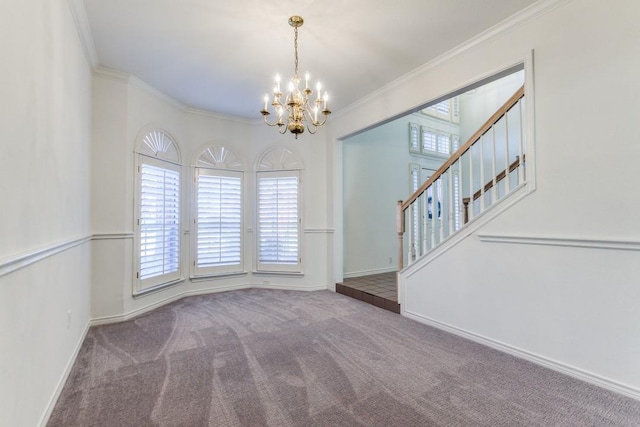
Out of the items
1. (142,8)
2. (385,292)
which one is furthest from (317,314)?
(142,8)

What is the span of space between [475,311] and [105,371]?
3.25 m

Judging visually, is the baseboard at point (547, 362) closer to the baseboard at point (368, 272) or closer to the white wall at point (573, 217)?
the white wall at point (573, 217)

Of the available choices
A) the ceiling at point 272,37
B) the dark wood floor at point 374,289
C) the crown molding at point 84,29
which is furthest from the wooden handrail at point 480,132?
the crown molding at point 84,29

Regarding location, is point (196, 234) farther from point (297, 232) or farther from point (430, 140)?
point (430, 140)

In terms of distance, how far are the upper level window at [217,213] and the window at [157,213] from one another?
1.04 feet

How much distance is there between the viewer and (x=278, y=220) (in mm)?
→ 4859

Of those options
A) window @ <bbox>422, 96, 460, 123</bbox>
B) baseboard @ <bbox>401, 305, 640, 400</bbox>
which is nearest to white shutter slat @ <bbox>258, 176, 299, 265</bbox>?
baseboard @ <bbox>401, 305, 640, 400</bbox>

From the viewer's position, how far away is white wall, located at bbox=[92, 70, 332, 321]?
328 centimetres

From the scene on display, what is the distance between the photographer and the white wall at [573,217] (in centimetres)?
192

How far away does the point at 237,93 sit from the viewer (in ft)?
12.7

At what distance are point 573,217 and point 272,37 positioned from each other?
116 inches

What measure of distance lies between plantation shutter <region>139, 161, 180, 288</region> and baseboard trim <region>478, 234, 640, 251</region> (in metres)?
3.86

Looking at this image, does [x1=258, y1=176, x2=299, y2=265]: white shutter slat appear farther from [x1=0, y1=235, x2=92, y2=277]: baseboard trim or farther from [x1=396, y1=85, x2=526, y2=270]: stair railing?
[x1=0, y1=235, x2=92, y2=277]: baseboard trim

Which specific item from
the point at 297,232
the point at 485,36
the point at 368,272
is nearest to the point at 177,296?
the point at 297,232
